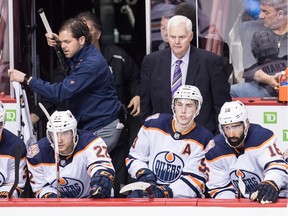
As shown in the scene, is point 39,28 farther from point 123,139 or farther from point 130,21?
point 130,21

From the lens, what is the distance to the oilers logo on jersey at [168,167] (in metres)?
7.84

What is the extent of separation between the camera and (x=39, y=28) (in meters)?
9.80

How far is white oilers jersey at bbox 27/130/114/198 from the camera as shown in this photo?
7793 mm

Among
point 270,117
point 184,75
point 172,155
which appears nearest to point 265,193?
point 172,155

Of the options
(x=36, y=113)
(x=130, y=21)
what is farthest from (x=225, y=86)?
(x=130, y=21)

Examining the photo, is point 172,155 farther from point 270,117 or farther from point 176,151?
point 270,117

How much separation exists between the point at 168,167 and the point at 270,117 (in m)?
1.08

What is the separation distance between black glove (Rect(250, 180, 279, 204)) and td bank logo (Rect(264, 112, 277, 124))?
5.09ft

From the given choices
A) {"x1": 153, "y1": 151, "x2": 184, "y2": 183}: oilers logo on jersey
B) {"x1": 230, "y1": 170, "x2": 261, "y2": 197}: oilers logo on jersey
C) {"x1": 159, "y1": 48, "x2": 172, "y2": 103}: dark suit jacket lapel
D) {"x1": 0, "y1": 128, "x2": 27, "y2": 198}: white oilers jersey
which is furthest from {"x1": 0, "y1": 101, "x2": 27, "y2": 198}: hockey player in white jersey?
{"x1": 230, "y1": 170, "x2": 261, "y2": 197}: oilers logo on jersey

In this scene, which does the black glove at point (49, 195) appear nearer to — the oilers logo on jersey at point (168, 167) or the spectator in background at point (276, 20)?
the oilers logo on jersey at point (168, 167)

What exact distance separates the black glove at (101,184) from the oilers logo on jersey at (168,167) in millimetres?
455

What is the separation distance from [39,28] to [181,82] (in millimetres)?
1909
